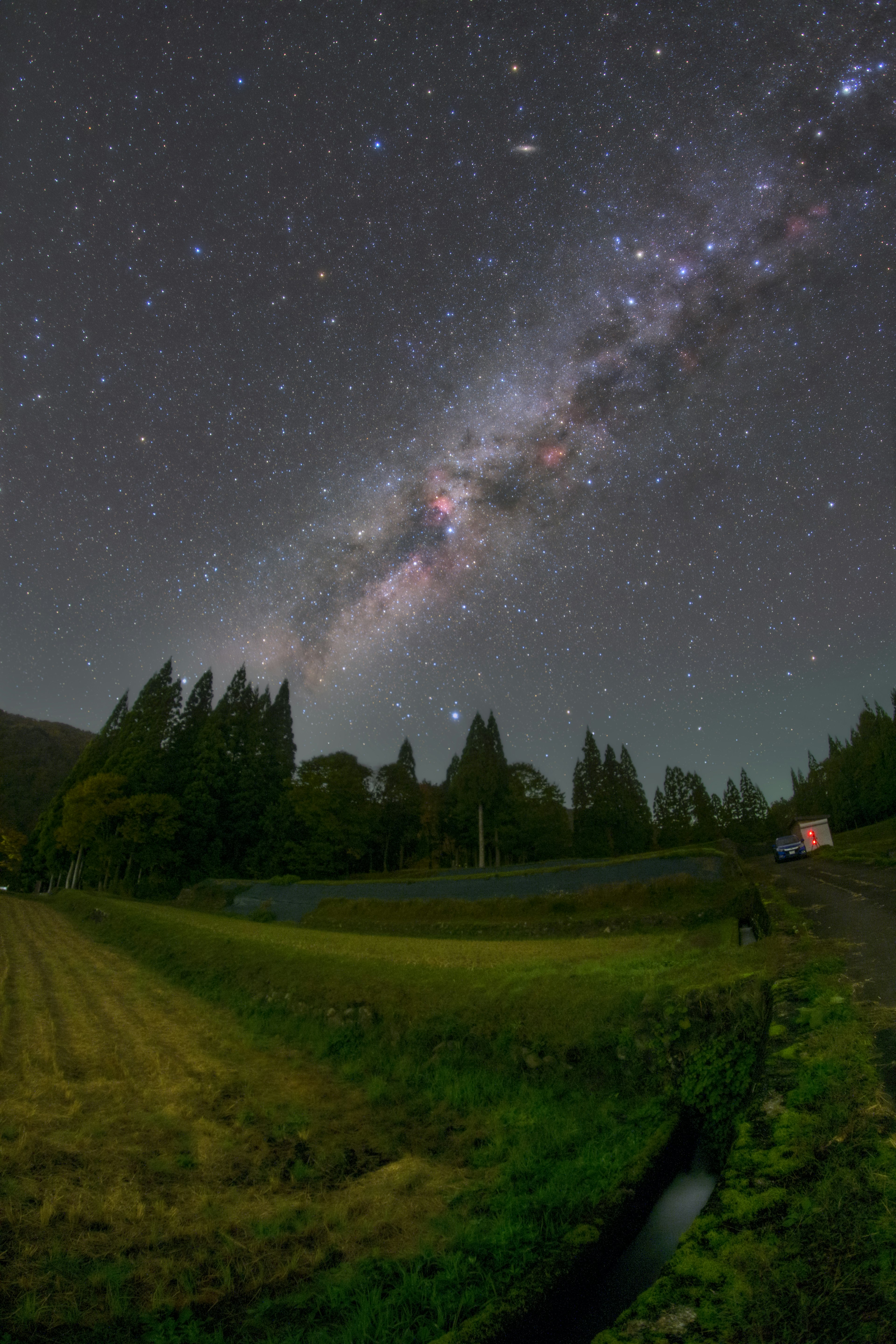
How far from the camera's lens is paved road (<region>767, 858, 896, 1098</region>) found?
6234mm

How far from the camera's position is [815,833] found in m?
53.0

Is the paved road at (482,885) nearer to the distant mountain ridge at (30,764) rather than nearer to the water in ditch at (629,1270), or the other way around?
the water in ditch at (629,1270)

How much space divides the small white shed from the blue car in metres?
7.64

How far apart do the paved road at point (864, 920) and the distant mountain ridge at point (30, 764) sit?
79687mm

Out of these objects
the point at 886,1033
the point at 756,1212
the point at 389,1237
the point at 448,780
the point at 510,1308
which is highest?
the point at 448,780

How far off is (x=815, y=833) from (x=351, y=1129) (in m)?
59.4

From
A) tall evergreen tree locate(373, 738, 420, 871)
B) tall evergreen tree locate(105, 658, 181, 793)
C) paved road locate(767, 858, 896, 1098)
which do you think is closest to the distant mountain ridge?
tall evergreen tree locate(105, 658, 181, 793)

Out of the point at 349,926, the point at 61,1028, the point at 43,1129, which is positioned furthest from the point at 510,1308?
the point at 349,926

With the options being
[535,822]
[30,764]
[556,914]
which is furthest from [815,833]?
[30,764]

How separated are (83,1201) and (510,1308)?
15.0 ft

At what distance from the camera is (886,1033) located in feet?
17.2

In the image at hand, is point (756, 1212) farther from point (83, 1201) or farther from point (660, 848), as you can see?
point (660, 848)

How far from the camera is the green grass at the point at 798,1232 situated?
2.42 meters

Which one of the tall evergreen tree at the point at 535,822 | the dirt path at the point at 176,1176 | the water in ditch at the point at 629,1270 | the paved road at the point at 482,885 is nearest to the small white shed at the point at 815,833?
the tall evergreen tree at the point at 535,822
